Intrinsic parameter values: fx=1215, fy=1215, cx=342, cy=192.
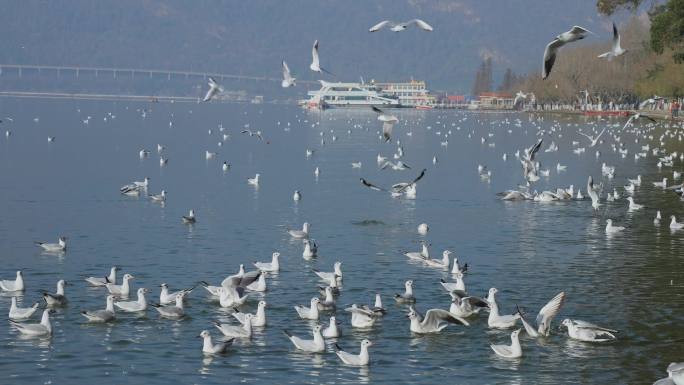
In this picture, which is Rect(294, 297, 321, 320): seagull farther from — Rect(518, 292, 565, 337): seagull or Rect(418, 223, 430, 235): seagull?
Rect(418, 223, 430, 235): seagull

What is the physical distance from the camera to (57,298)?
21703 millimetres

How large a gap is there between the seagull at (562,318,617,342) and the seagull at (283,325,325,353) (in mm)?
4055

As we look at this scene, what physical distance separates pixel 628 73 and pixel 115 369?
484 ft

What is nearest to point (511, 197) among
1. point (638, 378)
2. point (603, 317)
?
point (603, 317)

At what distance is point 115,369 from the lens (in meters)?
17.9

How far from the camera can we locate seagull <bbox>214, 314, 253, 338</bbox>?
19297 millimetres

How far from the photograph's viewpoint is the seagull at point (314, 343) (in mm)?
18609

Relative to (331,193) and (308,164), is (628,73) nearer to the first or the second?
(308,164)

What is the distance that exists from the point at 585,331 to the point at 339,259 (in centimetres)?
920

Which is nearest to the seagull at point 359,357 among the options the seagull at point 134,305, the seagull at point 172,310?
the seagull at point 172,310

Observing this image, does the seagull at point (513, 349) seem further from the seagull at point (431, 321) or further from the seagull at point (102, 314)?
the seagull at point (102, 314)

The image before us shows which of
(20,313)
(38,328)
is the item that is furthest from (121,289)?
(38,328)

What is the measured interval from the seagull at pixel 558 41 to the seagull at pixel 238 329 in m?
6.29

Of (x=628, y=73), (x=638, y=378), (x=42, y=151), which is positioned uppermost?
(x=628, y=73)
